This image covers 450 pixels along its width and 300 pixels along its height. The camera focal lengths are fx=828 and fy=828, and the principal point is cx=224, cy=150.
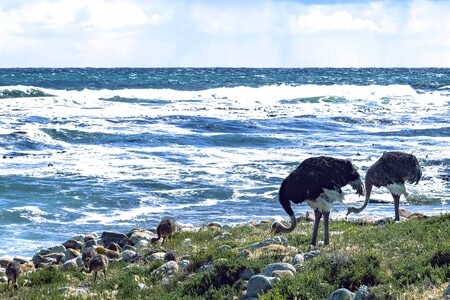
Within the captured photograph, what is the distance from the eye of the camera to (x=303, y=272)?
1048 centimetres

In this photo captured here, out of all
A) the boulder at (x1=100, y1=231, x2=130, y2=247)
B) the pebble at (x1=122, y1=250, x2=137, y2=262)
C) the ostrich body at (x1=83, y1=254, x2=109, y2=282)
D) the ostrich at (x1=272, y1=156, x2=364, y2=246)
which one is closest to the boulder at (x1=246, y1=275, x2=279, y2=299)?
the ostrich at (x1=272, y1=156, x2=364, y2=246)

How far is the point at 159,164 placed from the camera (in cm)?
3272

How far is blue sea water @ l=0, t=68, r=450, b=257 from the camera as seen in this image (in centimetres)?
2298

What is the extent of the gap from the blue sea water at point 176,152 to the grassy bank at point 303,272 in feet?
18.8

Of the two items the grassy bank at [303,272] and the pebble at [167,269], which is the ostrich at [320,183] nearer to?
the grassy bank at [303,272]

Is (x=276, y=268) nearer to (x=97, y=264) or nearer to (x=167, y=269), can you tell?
(x=167, y=269)

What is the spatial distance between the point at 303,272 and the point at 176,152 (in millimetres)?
26493

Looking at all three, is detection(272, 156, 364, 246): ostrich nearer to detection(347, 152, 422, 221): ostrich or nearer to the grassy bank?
the grassy bank

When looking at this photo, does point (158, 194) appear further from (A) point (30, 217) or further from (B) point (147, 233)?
(B) point (147, 233)

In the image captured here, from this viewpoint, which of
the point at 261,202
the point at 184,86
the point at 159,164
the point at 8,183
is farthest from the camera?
the point at 184,86

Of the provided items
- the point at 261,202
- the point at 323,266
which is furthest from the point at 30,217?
the point at 323,266

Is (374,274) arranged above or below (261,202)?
above

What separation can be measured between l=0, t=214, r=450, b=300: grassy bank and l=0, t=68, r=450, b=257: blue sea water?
572cm

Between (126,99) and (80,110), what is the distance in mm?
12287
